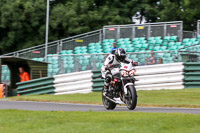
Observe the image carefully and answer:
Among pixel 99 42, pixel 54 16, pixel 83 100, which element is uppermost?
pixel 54 16

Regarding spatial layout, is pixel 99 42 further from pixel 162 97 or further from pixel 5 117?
pixel 5 117

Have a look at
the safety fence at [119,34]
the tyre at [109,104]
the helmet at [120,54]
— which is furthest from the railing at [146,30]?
the helmet at [120,54]

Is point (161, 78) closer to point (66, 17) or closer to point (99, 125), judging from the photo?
point (99, 125)

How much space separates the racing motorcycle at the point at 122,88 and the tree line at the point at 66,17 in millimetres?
19753

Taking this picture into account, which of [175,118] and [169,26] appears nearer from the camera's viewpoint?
[175,118]

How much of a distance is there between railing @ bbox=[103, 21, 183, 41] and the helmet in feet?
40.0

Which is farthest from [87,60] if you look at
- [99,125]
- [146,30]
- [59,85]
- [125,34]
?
[99,125]

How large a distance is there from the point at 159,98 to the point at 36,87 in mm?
6541

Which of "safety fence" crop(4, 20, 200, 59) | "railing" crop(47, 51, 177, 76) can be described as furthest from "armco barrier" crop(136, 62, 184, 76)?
"safety fence" crop(4, 20, 200, 59)

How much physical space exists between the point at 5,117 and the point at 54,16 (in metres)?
22.9

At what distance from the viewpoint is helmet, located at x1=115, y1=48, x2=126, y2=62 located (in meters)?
11.1

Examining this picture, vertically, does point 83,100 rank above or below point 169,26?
below

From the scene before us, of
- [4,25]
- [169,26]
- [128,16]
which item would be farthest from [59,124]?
[128,16]

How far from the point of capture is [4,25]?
30.6 metres
